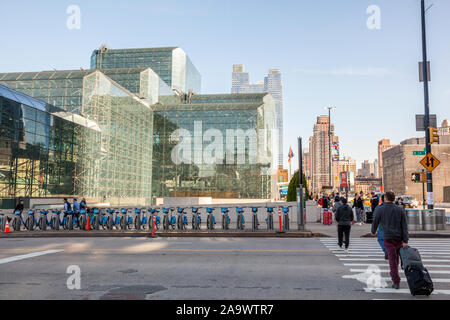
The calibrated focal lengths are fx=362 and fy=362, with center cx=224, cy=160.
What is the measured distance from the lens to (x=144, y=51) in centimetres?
8712

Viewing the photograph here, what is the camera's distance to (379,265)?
923 cm

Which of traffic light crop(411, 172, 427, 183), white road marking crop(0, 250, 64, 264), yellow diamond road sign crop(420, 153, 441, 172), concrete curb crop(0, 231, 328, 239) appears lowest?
concrete curb crop(0, 231, 328, 239)

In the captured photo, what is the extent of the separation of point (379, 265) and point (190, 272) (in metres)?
4.81

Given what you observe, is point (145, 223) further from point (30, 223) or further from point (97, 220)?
point (30, 223)

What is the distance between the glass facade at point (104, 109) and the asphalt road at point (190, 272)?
1460 inches

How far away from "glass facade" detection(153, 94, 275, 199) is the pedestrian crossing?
151 feet

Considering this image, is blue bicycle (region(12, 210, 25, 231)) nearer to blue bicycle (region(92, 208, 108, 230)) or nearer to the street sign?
blue bicycle (region(92, 208, 108, 230))

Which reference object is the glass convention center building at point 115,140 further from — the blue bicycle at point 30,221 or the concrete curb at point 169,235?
the concrete curb at point 169,235

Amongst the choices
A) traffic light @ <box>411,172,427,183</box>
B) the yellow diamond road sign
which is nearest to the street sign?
the yellow diamond road sign

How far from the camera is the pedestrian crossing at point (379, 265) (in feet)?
22.9

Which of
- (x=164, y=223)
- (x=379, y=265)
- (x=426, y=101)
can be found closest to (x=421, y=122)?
(x=426, y=101)

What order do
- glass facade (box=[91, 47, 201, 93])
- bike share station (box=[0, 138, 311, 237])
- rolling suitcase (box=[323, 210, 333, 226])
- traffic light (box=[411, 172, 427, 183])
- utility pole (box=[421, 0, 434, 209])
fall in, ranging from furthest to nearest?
glass facade (box=[91, 47, 201, 93]), rolling suitcase (box=[323, 210, 333, 226]), traffic light (box=[411, 172, 427, 183]), utility pole (box=[421, 0, 434, 209]), bike share station (box=[0, 138, 311, 237])

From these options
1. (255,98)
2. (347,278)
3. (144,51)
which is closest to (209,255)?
(347,278)

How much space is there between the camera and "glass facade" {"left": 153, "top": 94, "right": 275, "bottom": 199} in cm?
6044
